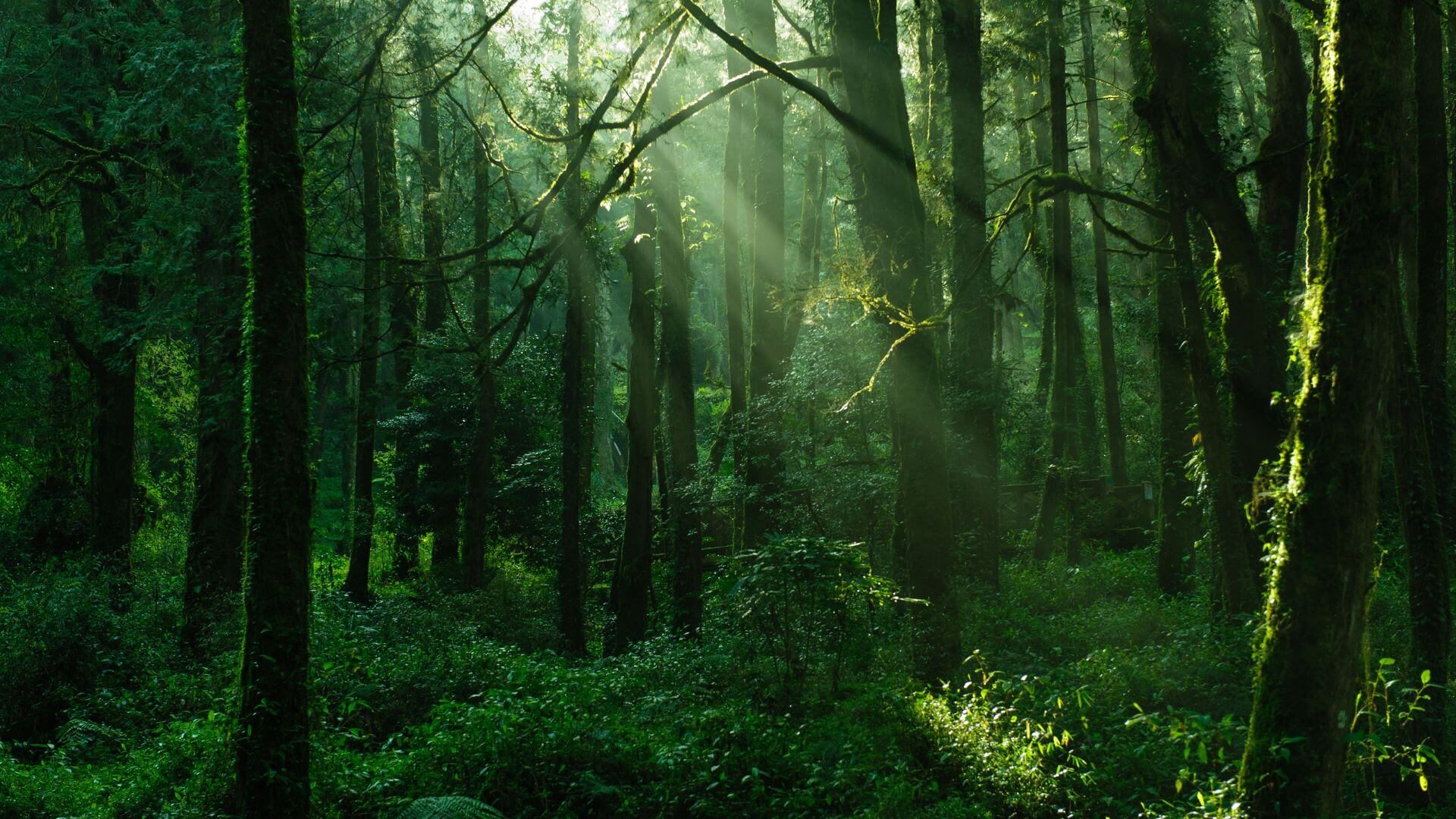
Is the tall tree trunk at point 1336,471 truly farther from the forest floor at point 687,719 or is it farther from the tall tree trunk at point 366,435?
the tall tree trunk at point 366,435

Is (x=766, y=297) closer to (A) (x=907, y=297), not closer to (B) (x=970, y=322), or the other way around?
(B) (x=970, y=322)

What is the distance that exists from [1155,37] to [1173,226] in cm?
215

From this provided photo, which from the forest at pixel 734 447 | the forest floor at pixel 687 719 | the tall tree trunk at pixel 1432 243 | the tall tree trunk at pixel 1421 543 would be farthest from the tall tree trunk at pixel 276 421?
the tall tree trunk at pixel 1432 243

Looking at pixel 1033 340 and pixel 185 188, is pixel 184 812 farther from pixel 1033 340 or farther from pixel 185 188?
pixel 1033 340

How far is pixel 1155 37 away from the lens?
10.1 m

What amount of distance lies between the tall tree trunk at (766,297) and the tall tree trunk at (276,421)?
10493 mm

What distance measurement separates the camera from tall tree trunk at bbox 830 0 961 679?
893 centimetres

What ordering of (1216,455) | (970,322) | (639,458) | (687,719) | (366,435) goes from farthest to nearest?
(366,435), (639,458), (970,322), (1216,455), (687,719)

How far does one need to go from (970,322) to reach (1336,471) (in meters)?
9.81

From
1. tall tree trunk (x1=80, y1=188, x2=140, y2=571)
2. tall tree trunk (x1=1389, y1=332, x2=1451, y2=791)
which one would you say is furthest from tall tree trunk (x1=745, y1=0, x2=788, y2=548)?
tall tree trunk (x1=80, y1=188, x2=140, y2=571)

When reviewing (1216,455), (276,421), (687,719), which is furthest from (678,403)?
(276,421)

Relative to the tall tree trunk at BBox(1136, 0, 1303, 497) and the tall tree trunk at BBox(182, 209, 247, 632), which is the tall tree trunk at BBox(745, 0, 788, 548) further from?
the tall tree trunk at BBox(182, 209, 247, 632)

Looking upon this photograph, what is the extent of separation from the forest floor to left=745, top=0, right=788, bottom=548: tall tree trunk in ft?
11.2

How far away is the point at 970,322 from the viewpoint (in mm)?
14430
